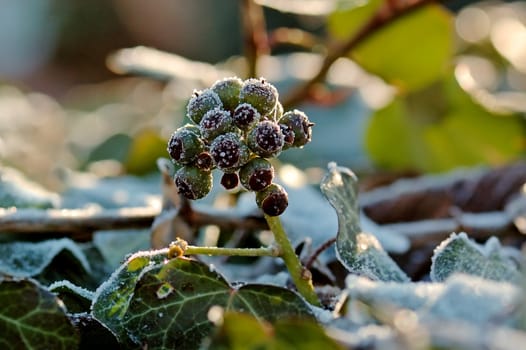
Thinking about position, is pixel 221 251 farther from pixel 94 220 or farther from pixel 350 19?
pixel 350 19

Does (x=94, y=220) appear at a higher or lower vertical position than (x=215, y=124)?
lower

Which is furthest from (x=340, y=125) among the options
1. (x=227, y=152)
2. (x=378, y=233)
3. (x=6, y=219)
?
(x=227, y=152)

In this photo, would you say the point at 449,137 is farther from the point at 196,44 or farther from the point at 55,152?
the point at 196,44

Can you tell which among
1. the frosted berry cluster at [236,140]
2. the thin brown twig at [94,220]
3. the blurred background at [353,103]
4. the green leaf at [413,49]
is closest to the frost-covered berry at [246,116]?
the frosted berry cluster at [236,140]

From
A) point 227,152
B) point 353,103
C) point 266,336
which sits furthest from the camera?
point 353,103

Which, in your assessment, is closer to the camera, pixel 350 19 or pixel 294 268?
pixel 294 268

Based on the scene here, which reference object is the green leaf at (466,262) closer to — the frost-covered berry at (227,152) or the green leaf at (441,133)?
the frost-covered berry at (227,152)

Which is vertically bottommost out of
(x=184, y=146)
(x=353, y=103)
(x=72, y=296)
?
(x=353, y=103)

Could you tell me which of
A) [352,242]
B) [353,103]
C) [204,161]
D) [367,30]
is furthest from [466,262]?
[353,103]
